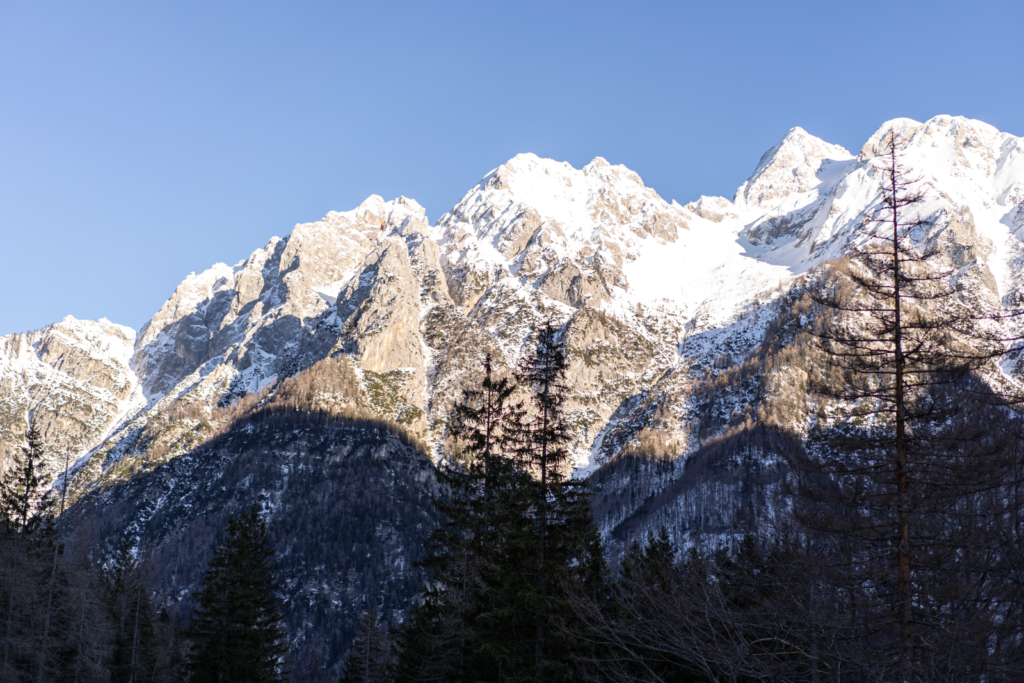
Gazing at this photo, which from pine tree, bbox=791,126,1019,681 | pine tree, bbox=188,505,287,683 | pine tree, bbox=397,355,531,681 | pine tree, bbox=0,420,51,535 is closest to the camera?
pine tree, bbox=791,126,1019,681

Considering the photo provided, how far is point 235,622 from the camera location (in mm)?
40875

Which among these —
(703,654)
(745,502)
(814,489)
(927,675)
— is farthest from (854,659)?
(745,502)

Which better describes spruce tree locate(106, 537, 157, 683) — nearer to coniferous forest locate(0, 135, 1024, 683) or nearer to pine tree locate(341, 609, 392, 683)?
coniferous forest locate(0, 135, 1024, 683)

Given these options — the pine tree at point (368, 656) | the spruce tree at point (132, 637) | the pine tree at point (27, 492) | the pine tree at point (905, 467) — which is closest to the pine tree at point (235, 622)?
the spruce tree at point (132, 637)

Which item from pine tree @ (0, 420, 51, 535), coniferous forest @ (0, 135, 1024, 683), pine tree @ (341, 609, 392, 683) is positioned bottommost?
pine tree @ (341, 609, 392, 683)

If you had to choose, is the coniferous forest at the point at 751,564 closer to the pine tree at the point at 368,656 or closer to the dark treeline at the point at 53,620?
the dark treeline at the point at 53,620

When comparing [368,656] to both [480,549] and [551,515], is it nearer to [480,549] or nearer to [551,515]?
[480,549]

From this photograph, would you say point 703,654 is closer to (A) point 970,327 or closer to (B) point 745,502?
(A) point 970,327

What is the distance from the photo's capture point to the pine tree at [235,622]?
40125 mm

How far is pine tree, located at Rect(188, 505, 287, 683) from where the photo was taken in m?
40.1

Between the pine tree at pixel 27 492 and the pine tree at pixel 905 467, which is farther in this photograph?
the pine tree at pixel 27 492

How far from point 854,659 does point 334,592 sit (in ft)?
529

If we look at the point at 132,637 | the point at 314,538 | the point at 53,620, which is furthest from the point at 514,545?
the point at 314,538

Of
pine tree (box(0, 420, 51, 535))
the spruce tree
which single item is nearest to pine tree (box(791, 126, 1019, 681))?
the spruce tree
